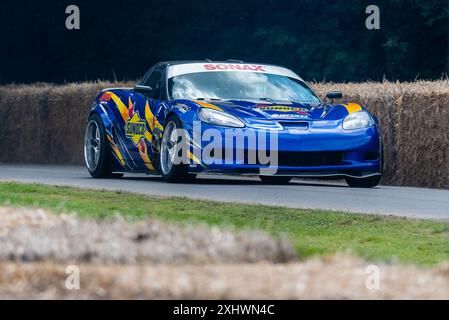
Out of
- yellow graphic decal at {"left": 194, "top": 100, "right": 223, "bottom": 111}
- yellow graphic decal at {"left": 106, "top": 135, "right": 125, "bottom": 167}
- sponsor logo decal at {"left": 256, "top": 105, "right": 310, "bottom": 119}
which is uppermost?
yellow graphic decal at {"left": 194, "top": 100, "right": 223, "bottom": 111}

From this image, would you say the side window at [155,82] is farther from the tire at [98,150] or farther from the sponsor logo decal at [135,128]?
the tire at [98,150]

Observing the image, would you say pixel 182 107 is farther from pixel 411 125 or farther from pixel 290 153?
pixel 411 125

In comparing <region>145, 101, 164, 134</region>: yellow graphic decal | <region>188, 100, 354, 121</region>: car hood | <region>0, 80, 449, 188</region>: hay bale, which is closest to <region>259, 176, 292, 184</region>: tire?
<region>188, 100, 354, 121</region>: car hood

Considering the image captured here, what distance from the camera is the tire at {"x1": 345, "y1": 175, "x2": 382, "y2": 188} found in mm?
16197

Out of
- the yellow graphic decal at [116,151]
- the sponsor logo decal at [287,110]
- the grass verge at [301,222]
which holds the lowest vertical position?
the grass verge at [301,222]

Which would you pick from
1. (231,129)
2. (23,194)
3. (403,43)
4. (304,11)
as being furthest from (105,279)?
(304,11)

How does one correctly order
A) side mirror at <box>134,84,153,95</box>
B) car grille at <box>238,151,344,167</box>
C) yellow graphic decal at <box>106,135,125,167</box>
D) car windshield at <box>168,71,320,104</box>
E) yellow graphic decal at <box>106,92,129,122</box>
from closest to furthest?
1. car grille at <box>238,151,344,167</box>
2. side mirror at <box>134,84,153,95</box>
3. car windshield at <box>168,71,320,104</box>
4. yellow graphic decal at <box>106,92,129,122</box>
5. yellow graphic decal at <box>106,135,125,167</box>

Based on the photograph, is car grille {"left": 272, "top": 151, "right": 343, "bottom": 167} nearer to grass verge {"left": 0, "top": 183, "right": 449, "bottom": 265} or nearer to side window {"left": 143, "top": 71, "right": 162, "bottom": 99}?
side window {"left": 143, "top": 71, "right": 162, "bottom": 99}

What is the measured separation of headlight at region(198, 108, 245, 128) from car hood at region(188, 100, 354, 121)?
83 millimetres

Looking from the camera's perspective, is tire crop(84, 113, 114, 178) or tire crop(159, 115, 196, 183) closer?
tire crop(159, 115, 196, 183)

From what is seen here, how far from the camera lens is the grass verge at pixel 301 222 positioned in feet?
29.3

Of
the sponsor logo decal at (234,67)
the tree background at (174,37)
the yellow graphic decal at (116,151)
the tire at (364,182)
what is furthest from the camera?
the tree background at (174,37)

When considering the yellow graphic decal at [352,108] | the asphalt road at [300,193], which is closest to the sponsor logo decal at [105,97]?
the asphalt road at [300,193]

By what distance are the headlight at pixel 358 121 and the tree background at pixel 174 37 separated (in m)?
18.2
